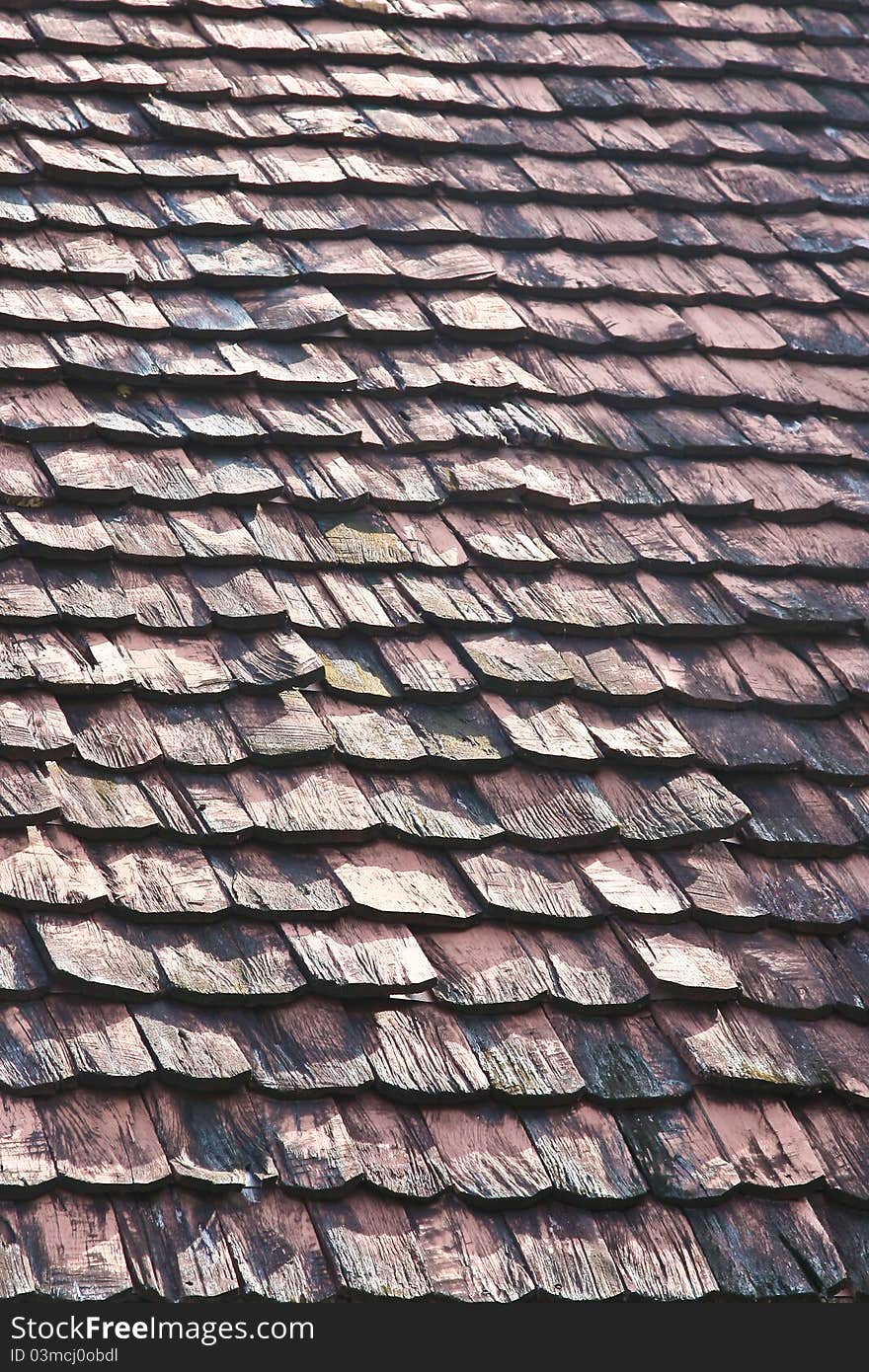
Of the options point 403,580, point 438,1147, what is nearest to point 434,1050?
point 438,1147

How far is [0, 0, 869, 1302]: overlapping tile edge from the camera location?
1.96 meters

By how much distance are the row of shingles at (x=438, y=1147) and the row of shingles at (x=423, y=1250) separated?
0.03m

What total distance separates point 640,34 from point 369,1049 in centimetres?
277

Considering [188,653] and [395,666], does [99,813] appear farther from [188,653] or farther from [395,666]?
[395,666]

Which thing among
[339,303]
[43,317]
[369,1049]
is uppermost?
[339,303]

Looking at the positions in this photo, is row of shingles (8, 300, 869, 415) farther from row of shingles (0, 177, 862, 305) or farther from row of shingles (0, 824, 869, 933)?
row of shingles (0, 824, 869, 933)

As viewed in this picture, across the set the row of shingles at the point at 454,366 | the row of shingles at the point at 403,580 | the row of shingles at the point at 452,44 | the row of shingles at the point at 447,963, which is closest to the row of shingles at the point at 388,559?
the row of shingles at the point at 403,580

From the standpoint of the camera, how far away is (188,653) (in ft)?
7.70

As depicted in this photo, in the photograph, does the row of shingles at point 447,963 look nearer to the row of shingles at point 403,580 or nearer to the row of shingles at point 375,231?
the row of shingles at point 403,580

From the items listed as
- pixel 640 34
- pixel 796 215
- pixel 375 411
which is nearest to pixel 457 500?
pixel 375 411

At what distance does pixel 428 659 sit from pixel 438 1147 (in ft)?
2.83

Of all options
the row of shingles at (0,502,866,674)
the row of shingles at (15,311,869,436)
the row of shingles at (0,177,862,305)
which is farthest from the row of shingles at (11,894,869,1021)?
the row of shingles at (0,177,862,305)

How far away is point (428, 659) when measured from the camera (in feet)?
8.09

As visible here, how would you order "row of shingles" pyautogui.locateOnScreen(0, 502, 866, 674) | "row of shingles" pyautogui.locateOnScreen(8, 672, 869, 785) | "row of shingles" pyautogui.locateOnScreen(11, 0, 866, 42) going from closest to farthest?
1. "row of shingles" pyautogui.locateOnScreen(8, 672, 869, 785)
2. "row of shingles" pyautogui.locateOnScreen(0, 502, 866, 674)
3. "row of shingles" pyautogui.locateOnScreen(11, 0, 866, 42)
